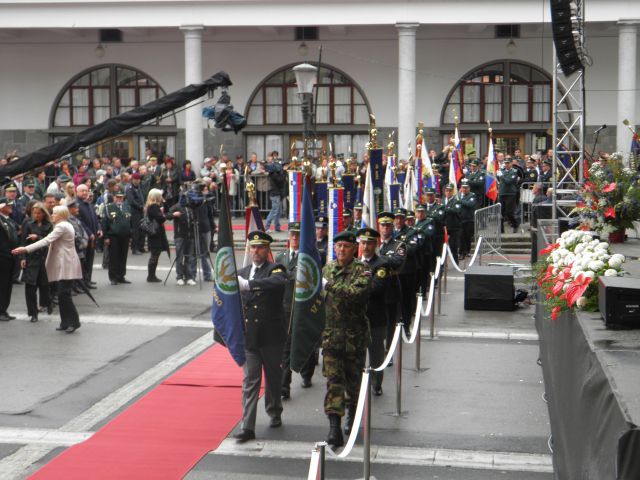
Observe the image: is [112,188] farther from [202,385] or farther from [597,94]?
[597,94]

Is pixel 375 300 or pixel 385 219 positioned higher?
pixel 385 219

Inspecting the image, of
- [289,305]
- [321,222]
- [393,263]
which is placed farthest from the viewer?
[321,222]

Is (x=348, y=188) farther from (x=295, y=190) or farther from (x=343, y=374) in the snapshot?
(x=343, y=374)

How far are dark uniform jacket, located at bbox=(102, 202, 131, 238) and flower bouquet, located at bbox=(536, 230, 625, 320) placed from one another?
11280 mm

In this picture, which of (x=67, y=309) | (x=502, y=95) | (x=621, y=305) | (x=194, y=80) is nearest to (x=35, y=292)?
(x=67, y=309)

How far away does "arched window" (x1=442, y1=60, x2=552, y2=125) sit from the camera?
113 ft

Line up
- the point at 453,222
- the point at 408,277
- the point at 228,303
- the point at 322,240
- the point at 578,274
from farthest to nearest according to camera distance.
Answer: the point at 453,222 < the point at 408,277 < the point at 322,240 < the point at 228,303 < the point at 578,274

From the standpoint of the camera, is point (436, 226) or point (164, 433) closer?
point (164, 433)

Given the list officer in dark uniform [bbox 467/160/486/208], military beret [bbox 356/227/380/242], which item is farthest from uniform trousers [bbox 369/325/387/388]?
officer in dark uniform [bbox 467/160/486/208]

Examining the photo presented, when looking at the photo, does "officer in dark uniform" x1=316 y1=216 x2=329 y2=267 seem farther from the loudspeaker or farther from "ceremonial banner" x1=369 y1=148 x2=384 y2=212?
the loudspeaker

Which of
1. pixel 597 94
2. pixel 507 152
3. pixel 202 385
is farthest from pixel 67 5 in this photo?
pixel 202 385

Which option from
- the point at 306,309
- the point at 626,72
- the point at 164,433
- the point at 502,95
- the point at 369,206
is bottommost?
the point at 164,433

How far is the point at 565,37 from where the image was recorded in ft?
64.0

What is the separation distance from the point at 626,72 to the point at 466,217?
10.4 m
